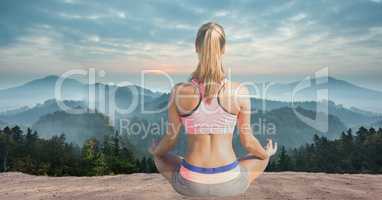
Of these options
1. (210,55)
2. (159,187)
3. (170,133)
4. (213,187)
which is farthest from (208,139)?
(159,187)

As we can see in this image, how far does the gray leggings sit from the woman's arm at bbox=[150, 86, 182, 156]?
26 centimetres

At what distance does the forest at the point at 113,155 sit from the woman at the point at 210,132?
18604mm

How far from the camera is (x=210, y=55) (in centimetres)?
384

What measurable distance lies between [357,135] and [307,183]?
17168mm

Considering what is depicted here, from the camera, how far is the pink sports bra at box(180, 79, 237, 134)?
Answer: 3.94m

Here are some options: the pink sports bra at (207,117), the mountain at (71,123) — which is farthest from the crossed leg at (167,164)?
the mountain at (71,123)

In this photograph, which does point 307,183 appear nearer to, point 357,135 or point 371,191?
point 371,191

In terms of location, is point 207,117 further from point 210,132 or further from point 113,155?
point 113,155

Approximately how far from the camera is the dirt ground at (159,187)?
9.66 m

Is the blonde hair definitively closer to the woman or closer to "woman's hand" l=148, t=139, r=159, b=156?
the woman

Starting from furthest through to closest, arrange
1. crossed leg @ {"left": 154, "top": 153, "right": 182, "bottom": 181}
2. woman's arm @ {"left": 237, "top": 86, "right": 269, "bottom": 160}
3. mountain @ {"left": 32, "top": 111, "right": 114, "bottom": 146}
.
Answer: mountain @ {"left": 32, "top": 111, "right": 114, "bottom": 146}, crossed leg @ {"left": 154, "top": 153, "right": 182, "bottom": 181}, woman's arm @ {"left": 237, "top": 86, "right": 269, "bottom": 160}

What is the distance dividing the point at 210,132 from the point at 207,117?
0.16 metres

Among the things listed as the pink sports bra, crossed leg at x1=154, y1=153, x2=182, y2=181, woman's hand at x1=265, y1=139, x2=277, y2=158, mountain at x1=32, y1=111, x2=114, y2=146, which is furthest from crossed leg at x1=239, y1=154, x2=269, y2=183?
mountain at x1=32, y1=111, x2=114, y2=146

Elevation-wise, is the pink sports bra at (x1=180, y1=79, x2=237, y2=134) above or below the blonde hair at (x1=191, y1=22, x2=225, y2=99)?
below
